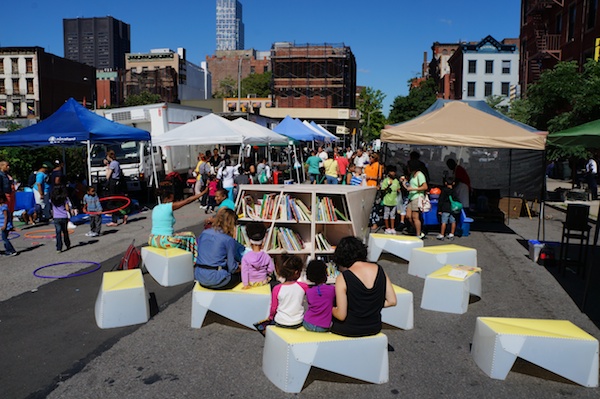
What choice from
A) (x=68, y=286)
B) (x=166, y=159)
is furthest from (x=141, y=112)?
(x=68, y=286)

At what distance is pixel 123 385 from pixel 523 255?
920 cm

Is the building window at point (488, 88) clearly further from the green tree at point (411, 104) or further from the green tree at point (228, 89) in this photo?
the green tree at point (228, 89)

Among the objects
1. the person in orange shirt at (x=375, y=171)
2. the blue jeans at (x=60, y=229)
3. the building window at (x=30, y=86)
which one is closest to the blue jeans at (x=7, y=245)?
the blue jeans at (x=60, y=229)

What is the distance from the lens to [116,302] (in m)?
6.65

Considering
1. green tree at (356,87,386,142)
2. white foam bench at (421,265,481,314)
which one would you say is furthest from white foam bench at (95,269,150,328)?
green tree at (356,87,386,142)

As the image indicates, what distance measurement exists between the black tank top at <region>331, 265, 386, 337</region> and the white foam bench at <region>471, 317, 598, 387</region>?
1280mm

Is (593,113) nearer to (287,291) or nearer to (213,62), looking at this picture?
(287,291)

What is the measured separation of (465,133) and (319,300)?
909 cm

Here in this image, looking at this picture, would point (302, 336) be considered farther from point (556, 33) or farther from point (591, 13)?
point (556, 33)

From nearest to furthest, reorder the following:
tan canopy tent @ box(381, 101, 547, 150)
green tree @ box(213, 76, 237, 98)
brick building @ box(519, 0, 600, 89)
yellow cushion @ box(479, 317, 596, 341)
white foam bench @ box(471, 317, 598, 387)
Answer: white foam bench @ box(471, 317, 598, 387) < yellow cushion @ box(479, 317, 596, 341) < tan canopy tent @ box(381, 101, 547, 150) < brick building @ box(519, 0, 600, 89) < green tree @ box(213, 76, 237, 98)

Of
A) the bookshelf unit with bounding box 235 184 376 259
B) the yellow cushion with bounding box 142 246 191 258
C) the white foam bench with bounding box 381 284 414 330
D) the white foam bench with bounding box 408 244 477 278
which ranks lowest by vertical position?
the white foam bench with bounding box 381 284 414 330

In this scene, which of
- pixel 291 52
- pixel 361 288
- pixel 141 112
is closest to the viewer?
pixel 361 288

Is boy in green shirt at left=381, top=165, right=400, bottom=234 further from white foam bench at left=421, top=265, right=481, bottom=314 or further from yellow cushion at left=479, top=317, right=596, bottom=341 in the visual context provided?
yellow cushion at left=479, top=317, right=596, bottom=341

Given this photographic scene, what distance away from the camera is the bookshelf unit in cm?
867
